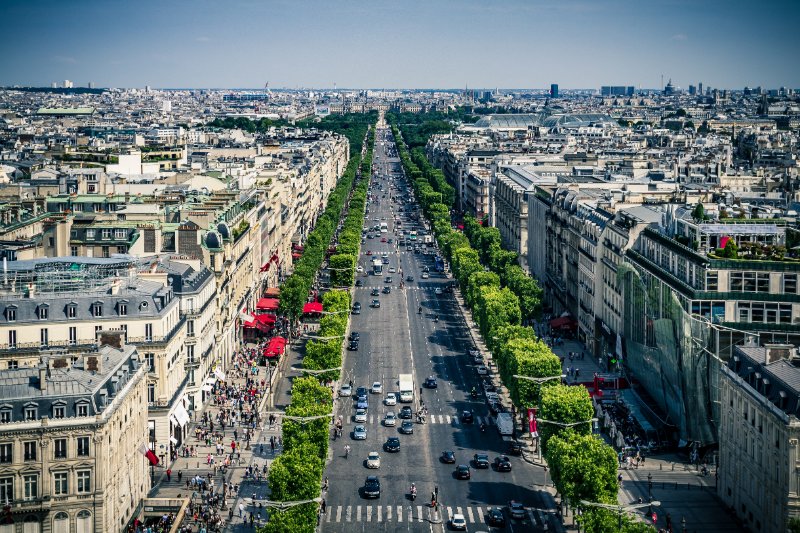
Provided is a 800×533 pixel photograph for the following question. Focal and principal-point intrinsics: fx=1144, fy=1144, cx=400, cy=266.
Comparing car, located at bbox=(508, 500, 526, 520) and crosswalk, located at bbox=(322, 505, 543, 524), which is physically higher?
car, located at bbox=(508, 500, 526, 520)

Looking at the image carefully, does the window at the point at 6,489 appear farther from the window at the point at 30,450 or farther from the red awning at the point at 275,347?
the red awning at the point at 275,347

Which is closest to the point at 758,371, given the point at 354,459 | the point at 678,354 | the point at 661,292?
the point at 678,354

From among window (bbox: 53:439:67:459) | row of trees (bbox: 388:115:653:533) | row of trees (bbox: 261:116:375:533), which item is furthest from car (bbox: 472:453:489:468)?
window (bbox: 53:439:67:459)

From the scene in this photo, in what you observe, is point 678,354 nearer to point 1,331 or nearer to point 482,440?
point 482,440

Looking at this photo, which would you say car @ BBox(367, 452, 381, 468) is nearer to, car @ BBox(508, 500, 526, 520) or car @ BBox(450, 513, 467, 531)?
car @ BBox(508, 500, 526, 520)

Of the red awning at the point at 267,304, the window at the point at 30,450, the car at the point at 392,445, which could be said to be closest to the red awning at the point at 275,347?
the red awning at the point at 267,304

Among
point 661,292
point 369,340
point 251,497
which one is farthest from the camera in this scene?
point 369,340

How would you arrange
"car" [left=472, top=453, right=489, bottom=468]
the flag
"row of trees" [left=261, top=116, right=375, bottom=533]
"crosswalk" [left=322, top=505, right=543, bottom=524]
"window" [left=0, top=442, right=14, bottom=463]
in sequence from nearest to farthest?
1. "window" [left=0, top=442, right=14, bottom=463]
2. "row of trees" [left=261, top=116, right=375, bottom=533]
3. "crosswalk" [left=322, top=505, right=543, bottom=524]
4. the flag
5. "car" [left=472, top=453, right=489, bottom=468]
